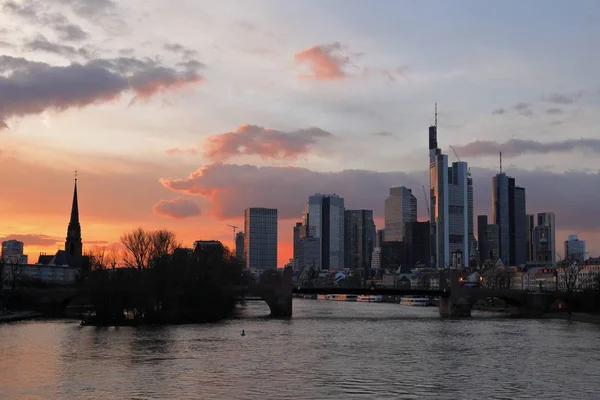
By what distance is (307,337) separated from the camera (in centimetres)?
10200

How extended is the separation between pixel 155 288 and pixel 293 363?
54.6 meters

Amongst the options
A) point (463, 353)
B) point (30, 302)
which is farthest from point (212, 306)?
point (463, 353)

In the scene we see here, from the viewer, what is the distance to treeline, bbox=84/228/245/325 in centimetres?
11800

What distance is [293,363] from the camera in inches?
2844

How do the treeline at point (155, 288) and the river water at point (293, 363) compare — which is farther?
the treeline at point (155, 288)

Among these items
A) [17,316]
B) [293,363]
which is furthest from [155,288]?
[293,363]

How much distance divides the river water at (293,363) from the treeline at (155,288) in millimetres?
7475

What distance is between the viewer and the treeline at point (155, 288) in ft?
387

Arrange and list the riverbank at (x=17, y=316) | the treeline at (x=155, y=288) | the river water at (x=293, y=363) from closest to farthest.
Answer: the river water at (x=293, y=363) → the treeline at (x=155, y=288) → the riverbank at (x=17, y=316)

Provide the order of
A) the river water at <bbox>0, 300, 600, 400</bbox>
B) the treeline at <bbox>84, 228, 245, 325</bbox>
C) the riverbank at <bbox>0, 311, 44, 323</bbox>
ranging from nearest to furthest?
1. the river water at <bbox>0, 300, 600, 400</bbox>
2. the treeline at <bbox>84, 228, 245, 325</bbox>
3. the riverbank at <bbox>0, 311, 44, 323</bbox>

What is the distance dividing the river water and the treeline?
748 cm

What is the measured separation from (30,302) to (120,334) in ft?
241

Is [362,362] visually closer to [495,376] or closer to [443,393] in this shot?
[495,376]

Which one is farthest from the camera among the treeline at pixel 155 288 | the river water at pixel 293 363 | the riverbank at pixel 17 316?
the riverbank at pixel 17 316
